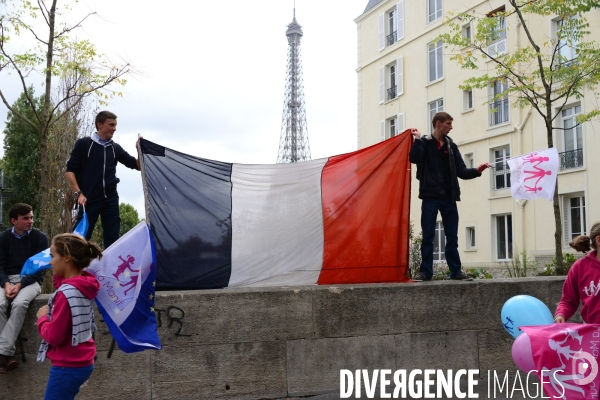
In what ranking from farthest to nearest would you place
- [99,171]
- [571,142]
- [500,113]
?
[500,113]
[571,142]
[99,171]

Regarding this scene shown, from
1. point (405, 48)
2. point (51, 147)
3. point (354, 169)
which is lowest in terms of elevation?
point (354, 169)

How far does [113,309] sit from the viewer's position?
17.4ft

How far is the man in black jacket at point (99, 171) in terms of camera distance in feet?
24.8

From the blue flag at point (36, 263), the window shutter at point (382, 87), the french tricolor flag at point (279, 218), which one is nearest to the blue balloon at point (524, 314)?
the french tricolor flag at point (279, 218)

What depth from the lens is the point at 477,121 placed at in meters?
31.2

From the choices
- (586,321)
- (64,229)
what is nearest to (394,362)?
(586,321)

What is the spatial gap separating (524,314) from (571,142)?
22.7m

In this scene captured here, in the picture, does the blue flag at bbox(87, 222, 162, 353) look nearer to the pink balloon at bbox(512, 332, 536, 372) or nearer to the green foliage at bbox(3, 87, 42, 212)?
the pink balloon at bbox(512, 332, 536, 372)

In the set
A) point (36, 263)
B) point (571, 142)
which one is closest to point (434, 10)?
point (571, 142)

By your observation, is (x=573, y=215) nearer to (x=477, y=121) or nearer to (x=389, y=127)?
(x=477, y=121)

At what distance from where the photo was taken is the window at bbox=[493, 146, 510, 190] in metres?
29.8

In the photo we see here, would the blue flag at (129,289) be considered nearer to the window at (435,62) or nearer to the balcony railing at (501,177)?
the balcony railing at (501,177)

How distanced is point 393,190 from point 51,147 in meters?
17.9

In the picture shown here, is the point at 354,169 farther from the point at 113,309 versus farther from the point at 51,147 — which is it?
the point at 51,147
